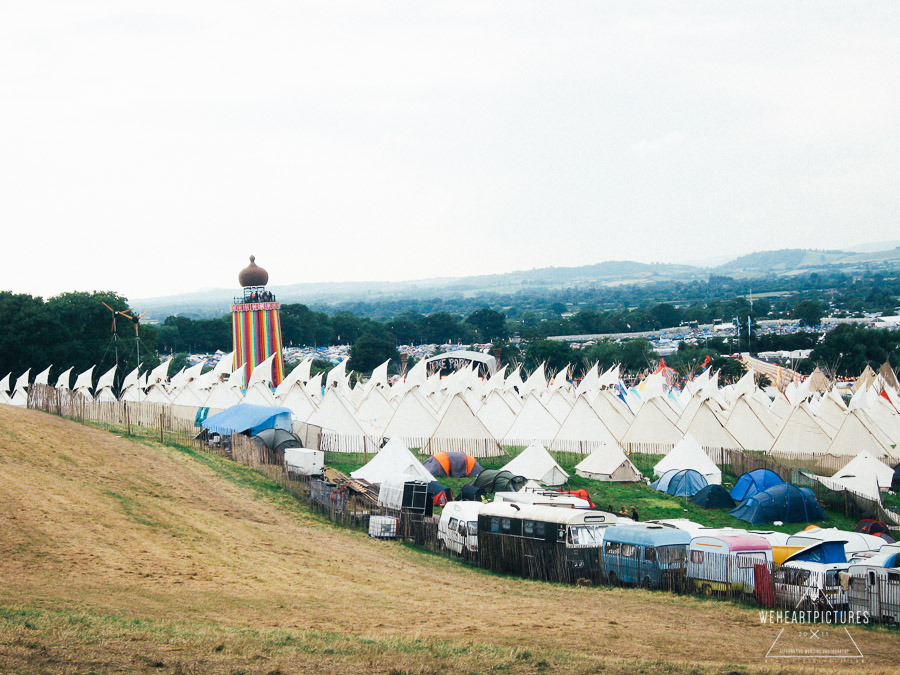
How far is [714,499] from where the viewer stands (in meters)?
27.0

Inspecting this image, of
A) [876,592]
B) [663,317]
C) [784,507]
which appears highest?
[663,317]

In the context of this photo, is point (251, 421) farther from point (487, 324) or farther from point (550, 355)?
point (487, 324)

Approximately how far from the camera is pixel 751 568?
15.9 metres

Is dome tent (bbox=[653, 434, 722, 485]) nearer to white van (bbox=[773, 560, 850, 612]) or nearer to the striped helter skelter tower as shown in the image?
white van (bbox=[773, 560, 850, 612])

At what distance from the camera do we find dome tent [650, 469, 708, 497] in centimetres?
2803

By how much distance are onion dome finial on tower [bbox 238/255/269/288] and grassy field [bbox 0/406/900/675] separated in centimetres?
3168

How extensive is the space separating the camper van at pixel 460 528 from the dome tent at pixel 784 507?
942 centimetres

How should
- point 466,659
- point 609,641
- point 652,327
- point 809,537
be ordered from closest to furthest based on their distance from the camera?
point 466,659 → point 609,641 → point 809,537 → point 652,327

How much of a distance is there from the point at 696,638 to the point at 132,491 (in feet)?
49.9

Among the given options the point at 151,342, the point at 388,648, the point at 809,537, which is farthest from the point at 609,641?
the point at 151,342

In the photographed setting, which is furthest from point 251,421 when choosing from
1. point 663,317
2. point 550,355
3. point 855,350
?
point 663,317

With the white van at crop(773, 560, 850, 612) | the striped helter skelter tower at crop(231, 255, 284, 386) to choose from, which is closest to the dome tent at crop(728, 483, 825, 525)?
the white van at crop(773, 560, 850, 612)

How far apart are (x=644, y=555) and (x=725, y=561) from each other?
62.1 inches

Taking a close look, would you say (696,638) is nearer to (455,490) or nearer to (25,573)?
(25,573)
